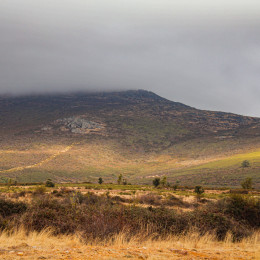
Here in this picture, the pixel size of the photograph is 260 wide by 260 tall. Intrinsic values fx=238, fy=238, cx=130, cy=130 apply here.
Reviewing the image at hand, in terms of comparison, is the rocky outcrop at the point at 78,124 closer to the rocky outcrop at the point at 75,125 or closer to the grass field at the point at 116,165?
the rocky outcrop at the point at 75,125

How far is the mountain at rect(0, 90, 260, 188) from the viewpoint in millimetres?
75688

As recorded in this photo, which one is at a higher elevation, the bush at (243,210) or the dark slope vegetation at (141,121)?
the dark slope vegetation at (141,121)

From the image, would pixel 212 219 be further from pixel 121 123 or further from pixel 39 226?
pixel 121 123

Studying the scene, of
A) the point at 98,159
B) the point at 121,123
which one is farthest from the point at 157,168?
the point at 121,123

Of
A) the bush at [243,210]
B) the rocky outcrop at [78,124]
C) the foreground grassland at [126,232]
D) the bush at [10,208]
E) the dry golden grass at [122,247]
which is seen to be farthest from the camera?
the rocky outcrop at [78,124]

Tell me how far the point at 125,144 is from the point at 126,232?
119 m

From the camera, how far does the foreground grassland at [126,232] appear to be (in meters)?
6.63

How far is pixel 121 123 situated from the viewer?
155 meters

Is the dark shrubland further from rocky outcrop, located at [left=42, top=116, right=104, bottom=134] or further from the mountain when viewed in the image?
rocky outcrop, located at [left=42, top=116, right=104, bottom=134]

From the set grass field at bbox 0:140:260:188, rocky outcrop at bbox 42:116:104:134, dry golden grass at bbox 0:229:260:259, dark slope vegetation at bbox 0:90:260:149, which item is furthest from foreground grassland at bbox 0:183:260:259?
rocky outcrop at bbox 42:116:104:134

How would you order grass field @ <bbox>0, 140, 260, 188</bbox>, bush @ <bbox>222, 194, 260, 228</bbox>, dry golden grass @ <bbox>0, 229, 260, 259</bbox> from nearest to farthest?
dry golden grass @ <bbox>0, 229, 260, 259</bbox>, bush @ <bbox>222, 194, 260, 228</bbox>, grass field @ <bbox>0, 140, 260, 188</bbox>

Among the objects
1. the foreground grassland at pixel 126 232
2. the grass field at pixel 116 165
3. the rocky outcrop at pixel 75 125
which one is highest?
the rocky outcrop at pixel 75 125

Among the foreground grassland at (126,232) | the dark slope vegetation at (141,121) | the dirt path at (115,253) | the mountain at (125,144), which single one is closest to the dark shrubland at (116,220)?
the foreground grassland at (126,232)

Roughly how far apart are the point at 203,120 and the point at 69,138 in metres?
94.8
